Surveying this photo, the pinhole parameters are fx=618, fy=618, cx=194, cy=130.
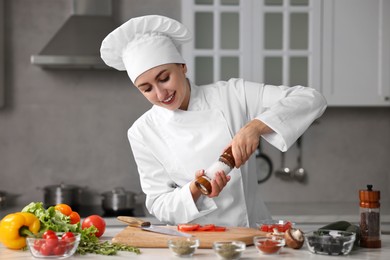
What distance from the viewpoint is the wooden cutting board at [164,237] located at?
6.03ft

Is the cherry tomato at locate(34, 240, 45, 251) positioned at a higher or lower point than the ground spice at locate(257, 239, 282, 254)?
higher

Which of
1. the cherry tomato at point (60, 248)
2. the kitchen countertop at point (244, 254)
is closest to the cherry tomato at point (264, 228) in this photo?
the kitchen countertop at point (244, 254)

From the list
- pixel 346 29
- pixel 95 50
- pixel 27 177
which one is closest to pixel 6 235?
pixel 95 50

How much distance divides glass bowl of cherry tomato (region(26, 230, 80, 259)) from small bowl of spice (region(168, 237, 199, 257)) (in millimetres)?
266

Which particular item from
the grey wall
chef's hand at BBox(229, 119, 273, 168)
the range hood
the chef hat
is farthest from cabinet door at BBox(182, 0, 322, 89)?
chef's hand at BBox(229, 119, 273, 168)

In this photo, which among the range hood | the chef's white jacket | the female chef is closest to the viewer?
the female chef

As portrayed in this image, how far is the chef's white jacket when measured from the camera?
7.55ft

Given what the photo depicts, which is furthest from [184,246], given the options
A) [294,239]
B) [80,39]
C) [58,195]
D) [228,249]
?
[80,39]

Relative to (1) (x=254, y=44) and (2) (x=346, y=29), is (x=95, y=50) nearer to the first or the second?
(1) (x=254, y=44)

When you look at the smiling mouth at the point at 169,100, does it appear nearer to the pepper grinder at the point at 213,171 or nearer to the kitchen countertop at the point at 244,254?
the pepper grinder at the point at 213,171

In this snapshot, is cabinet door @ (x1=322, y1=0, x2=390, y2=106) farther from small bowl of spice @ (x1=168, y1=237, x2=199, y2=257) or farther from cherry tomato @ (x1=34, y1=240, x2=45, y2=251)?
cherry tomato @ (x1=34, y1=240, x2=45, y2=251)

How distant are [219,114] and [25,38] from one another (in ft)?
7.06

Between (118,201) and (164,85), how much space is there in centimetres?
171

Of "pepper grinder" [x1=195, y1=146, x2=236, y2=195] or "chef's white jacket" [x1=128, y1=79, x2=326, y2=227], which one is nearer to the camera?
"pepper grinder" [x1=195, y1=146, x2=236, y2=195]
